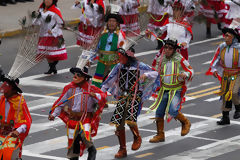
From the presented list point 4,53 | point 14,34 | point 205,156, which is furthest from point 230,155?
point 14,34

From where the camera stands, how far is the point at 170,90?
15414mm

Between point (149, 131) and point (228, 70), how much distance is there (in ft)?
6.30

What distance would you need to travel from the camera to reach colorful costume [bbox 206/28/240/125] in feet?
54.0

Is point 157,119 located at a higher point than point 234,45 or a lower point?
lower

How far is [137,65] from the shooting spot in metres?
14.5

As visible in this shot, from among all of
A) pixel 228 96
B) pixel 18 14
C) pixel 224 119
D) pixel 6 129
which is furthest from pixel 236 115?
pixel 18 14

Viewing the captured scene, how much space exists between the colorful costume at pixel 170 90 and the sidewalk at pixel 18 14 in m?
11.2

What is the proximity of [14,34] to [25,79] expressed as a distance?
227 inches

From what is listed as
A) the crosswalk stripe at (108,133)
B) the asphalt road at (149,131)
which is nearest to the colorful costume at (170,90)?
the asphalt road at (149,131)

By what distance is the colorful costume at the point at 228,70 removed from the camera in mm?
16453

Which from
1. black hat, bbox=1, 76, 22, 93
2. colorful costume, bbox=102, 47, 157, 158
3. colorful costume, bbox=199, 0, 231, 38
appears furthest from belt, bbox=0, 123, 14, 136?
colorful costume, bbox=199, 0, 231, 38

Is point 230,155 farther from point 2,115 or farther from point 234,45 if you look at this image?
point 2,115

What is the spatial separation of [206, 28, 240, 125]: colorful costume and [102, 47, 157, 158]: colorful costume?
2.39 metres

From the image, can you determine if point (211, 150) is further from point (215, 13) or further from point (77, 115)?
point (215, 13)
